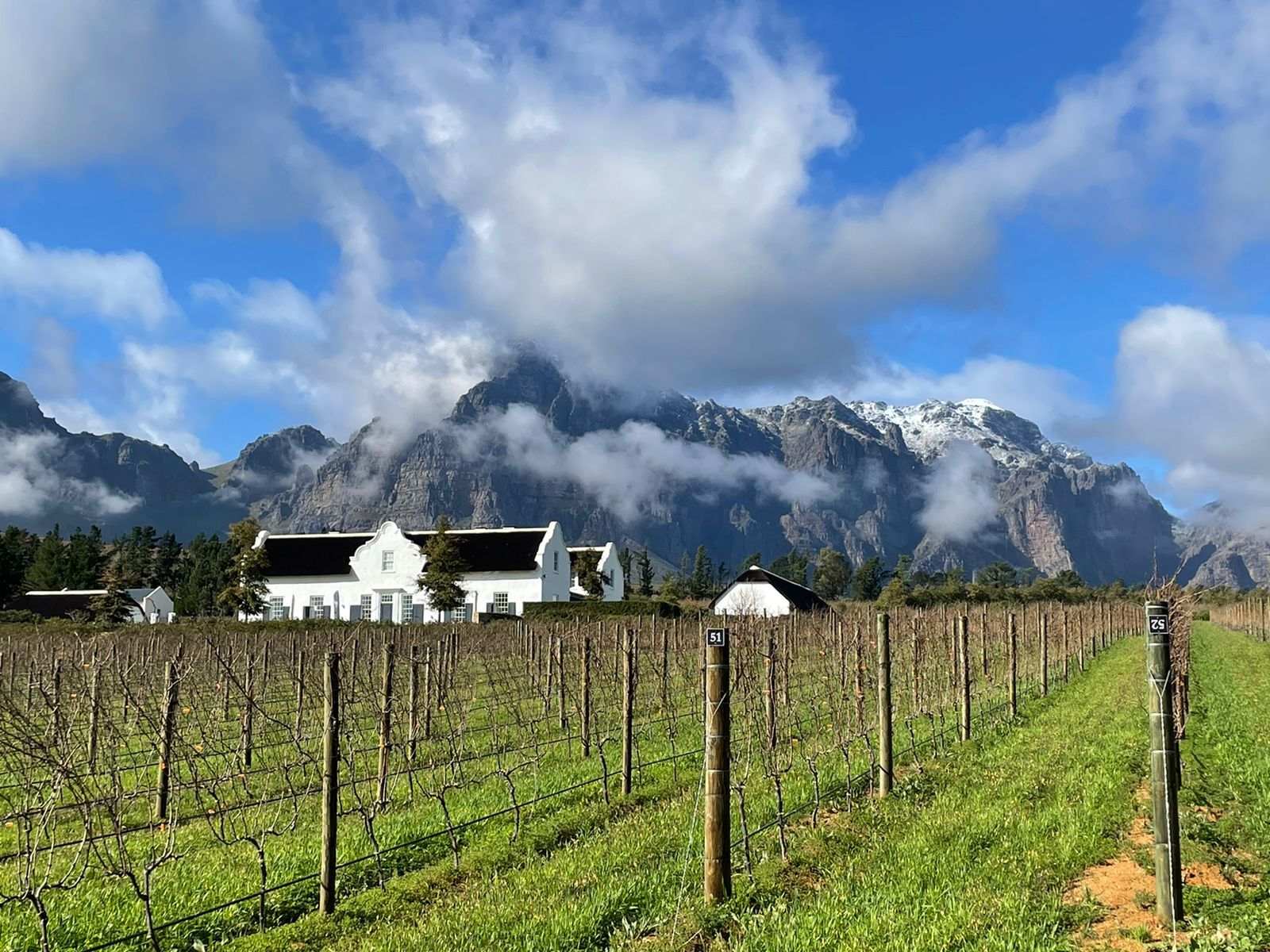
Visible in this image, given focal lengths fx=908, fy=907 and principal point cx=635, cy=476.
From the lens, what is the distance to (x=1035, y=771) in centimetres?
1166

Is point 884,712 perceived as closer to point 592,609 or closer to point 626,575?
point 592,609

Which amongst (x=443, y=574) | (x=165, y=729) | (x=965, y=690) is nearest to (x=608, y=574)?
(x=443, y=574)

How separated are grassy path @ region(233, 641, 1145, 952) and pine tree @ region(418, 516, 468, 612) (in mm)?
48087

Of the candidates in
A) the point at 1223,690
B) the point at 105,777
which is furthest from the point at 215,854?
the point at 1223,690

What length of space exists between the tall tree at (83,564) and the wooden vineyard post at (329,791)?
3789 inches

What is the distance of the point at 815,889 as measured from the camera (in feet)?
24.0

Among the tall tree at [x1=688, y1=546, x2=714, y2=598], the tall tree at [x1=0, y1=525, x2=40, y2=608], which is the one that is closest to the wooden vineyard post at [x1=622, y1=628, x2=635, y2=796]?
the tall tree at [x1=0, y1=525, x2=40, y2=608]

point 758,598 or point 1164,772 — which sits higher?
point 1164,772

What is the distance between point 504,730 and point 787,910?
11.5 metres

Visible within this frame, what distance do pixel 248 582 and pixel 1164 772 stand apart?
62.2 meters

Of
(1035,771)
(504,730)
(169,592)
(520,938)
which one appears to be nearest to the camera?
(520,938)

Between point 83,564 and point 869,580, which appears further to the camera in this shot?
point 869,580

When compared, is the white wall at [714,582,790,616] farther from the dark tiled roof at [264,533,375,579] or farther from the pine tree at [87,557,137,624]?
the pine tree at [87,557,137,624]

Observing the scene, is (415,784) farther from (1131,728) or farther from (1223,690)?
(1223,690)
